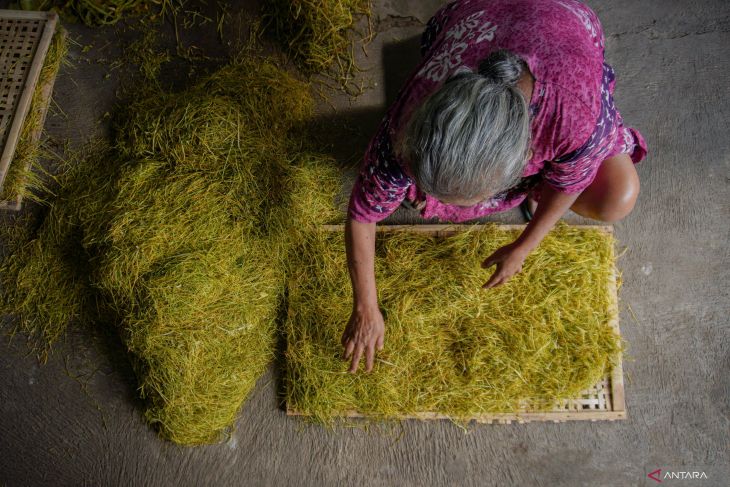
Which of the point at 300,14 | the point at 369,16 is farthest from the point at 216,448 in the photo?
the point at 369,16

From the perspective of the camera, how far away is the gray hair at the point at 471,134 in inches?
32.5

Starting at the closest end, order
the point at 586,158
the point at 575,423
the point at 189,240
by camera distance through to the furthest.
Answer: the point at 586,158 < the point at 189,240 < the point at 575,423

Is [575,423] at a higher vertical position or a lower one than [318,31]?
lower

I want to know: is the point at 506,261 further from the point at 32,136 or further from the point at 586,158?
the point at 32,136

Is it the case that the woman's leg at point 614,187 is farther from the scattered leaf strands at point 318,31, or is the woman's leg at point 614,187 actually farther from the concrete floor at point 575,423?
the scattered leaf strands at point 318,31

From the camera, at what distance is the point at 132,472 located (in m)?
1.84

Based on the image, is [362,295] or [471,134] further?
[362,295]

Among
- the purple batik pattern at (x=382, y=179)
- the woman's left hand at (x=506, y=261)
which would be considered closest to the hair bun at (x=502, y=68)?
the purple batik pattern at (x=382, y=179)

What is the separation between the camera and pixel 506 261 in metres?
1.45

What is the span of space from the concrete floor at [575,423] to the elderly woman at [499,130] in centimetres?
57

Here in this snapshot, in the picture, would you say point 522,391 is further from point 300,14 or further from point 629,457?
point 300,14

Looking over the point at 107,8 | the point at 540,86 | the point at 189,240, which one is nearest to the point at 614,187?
the point at 540,86

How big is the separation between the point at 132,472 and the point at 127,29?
172 cm

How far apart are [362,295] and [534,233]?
19.8 inches
